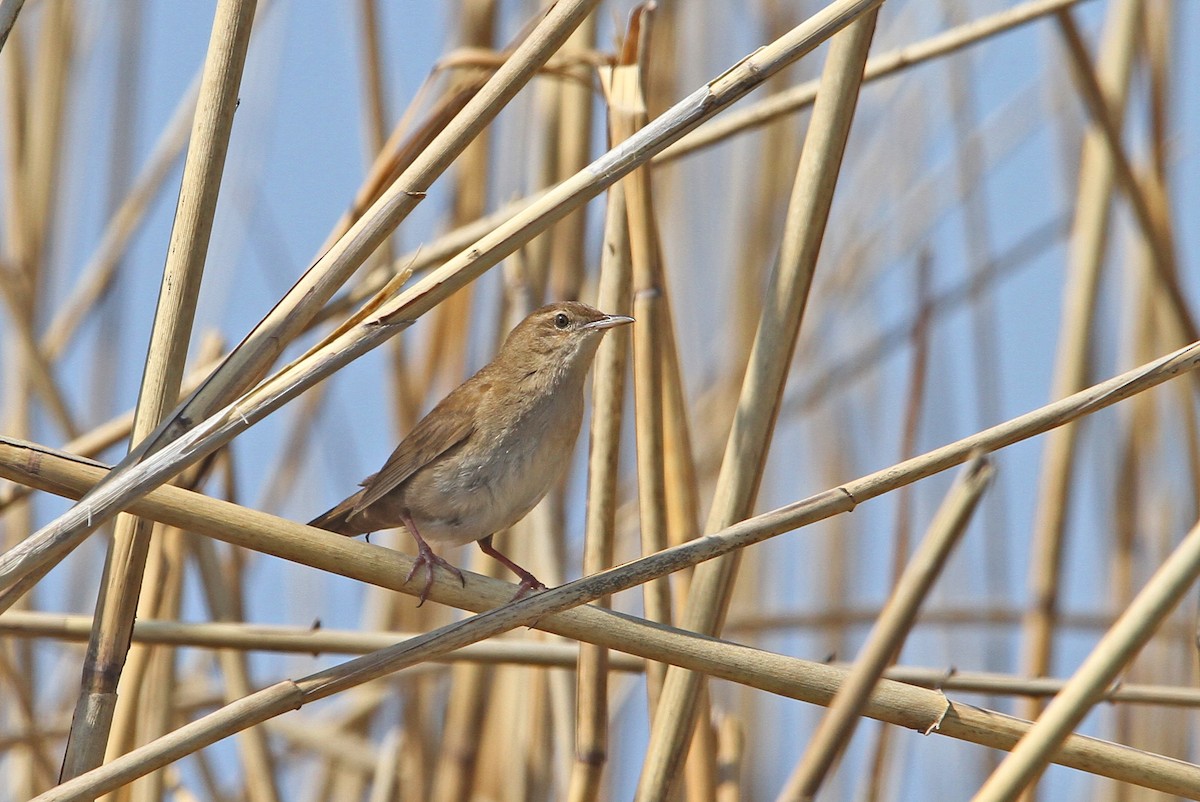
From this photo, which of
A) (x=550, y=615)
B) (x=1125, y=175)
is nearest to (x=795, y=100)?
(x=1125, y=175)

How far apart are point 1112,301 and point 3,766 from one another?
3.63 m

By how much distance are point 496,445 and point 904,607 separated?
1691 mm

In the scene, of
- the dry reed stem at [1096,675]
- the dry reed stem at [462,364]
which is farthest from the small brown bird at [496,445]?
the dry reed stem at [1096,675]

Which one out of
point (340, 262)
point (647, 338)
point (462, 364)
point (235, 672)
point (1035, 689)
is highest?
point (462, 364)

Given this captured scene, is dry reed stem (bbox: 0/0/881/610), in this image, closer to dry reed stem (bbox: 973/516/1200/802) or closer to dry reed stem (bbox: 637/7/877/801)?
dry reed stem (bbox: 637/7/877/801)

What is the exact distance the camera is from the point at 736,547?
156 centimetres

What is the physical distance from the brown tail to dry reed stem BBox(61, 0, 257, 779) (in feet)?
3.95

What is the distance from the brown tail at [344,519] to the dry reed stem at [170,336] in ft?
3.95

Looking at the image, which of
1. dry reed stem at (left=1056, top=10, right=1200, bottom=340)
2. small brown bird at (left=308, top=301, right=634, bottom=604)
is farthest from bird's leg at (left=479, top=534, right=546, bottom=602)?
dry reed stem at (left=1056, top=10, right=1200, bottom=340)

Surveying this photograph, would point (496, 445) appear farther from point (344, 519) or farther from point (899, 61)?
point (899, 61)

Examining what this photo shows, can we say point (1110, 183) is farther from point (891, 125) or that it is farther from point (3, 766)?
point (3, 766)

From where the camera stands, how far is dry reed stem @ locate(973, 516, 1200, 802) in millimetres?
1207

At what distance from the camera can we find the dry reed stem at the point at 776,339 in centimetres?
188

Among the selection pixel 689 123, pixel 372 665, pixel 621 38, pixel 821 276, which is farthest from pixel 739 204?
pixel 372 665
